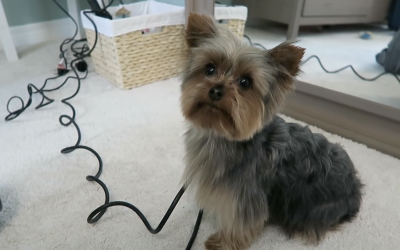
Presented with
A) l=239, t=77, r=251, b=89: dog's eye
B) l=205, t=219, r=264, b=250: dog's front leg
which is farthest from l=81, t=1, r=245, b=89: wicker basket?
l=205, t=219, r=264, b=250: dog's front leg

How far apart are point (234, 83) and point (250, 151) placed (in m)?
0.19

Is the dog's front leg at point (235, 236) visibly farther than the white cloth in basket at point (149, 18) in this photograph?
No

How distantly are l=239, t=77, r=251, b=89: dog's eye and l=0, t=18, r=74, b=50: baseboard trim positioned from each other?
2.14 meters

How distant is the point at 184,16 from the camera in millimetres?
1743

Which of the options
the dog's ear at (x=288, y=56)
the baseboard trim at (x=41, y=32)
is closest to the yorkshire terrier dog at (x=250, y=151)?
the dog's ear at (x=288, y=56)

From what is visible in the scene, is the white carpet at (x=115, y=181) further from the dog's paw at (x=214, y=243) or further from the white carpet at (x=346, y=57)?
the white carpet at (x=346, y=57)

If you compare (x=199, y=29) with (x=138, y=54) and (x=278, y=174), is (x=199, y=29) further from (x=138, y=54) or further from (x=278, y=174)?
(x=138, y=54)

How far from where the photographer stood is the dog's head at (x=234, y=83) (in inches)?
28.5

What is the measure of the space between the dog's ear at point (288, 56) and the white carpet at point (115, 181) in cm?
54

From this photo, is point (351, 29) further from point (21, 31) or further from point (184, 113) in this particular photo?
point (21, 31)

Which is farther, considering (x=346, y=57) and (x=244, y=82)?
(x=346, y=57)

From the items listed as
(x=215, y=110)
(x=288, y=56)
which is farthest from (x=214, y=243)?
(x=288, y=56)

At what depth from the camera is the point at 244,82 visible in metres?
0.77

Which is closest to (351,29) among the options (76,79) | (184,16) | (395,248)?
(184,16)
